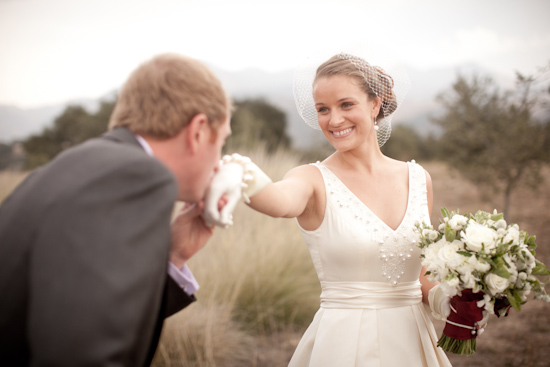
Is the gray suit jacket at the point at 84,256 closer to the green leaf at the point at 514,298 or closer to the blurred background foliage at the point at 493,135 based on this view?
the green leaf at the point at 514,298

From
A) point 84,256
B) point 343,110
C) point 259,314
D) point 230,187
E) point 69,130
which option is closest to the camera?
point 84,256

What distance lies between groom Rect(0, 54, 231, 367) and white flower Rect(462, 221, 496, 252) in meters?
1.71

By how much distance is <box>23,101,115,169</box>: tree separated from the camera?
2586 cm

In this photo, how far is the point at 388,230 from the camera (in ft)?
9.06

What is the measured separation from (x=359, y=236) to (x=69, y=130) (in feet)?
95.4

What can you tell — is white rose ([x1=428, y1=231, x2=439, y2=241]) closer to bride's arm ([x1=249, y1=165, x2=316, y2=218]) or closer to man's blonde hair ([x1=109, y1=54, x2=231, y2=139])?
bride's arm ([x1=249, y1=165, x2=316, y2=218])

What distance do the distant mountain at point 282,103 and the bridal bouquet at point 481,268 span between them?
54.0 inches

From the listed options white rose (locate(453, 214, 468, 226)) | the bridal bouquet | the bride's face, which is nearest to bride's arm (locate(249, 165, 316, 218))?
the bride's face

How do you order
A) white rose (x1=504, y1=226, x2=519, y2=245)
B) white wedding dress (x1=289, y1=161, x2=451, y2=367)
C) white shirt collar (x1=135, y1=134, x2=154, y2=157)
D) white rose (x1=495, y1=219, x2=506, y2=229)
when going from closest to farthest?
white shirt collar (x1=135, y1=134, x2=154, y2=157), white rose (x1=504, y1=226, x2=519, y2=245), white rose (x1=495, y1=219, x2=506, y2=229), white wedding dress (x1=289, y1=161, x2=451, y2=367)

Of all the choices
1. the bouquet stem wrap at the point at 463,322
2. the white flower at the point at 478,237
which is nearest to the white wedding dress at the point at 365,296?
the bouquet stem wrap at the point at 463,322

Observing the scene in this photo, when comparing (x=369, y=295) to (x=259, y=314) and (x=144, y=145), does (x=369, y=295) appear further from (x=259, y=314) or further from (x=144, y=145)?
(x=259, y=314)

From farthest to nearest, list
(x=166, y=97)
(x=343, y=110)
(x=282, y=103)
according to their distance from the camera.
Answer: (x=282, y=103), (x=343, y=110), (x=166, y=97)

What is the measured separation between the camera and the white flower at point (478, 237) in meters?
2.28

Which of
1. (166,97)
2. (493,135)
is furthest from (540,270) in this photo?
(493,135)
